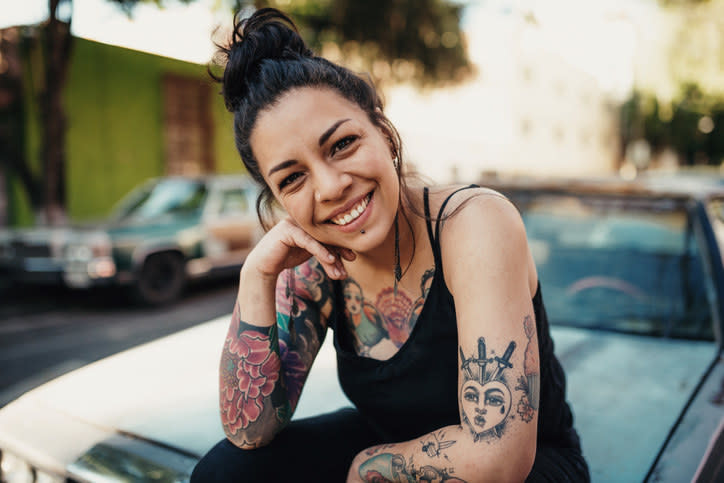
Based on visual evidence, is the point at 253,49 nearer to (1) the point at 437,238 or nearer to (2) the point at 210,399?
(1) the point at 437,238

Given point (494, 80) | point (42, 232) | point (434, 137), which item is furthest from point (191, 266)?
point (494, 80)

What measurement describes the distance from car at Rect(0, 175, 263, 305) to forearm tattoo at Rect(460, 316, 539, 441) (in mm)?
5951

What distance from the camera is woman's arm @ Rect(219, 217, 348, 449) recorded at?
1.48 metres

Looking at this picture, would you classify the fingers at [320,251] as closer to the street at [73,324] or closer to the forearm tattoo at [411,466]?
the forearm tattoo at [411,466]

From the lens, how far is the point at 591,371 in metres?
2.00

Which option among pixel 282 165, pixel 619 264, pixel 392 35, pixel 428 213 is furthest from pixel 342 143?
pixel 392 35

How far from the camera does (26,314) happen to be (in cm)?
664

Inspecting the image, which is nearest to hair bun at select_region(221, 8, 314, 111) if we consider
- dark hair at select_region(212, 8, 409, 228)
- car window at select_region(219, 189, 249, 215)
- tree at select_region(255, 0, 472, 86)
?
dark hair at select_region(212, 8, 409, 228)

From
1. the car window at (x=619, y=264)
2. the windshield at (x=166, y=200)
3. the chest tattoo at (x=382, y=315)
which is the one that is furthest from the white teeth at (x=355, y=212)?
the windshield at (x=166, y=200)

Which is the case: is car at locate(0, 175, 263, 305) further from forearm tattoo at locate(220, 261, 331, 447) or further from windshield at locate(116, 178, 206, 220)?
forearm tattoo at locate(220, 261, 331, 447)

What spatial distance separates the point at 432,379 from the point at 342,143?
0.60 m

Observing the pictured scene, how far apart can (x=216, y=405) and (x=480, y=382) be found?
956 millimetres

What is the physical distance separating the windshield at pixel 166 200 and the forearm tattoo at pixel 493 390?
666cm

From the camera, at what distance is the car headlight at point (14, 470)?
1.63 meters
